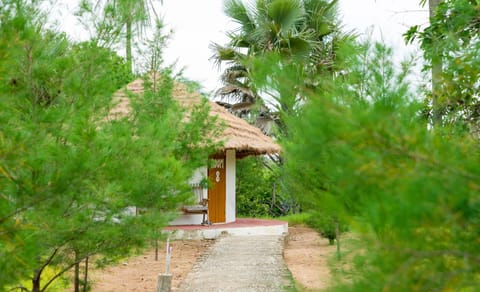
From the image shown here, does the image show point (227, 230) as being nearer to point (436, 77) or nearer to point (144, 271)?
point (144, 271)

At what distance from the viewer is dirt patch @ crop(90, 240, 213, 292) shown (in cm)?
917

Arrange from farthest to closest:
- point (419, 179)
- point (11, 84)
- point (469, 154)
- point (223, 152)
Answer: point (223, 152)
point (11, 84)
point (469, 154)
point (419, 179)

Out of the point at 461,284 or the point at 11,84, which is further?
the point at 11,84

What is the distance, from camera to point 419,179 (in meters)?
1.86

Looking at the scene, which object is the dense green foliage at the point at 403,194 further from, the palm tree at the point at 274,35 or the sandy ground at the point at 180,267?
the palm tree at the point at 274,35

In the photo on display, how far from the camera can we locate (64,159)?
170 inches

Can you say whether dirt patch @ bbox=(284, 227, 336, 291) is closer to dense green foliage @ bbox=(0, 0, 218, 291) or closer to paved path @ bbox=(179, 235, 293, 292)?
paved path @ bbox=(179, 235, 293, 292)

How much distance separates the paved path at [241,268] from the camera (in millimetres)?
8555

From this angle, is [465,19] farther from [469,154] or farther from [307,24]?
[307,24]

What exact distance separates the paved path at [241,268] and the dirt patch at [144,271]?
11.2 inches

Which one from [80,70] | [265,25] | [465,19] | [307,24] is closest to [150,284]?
[80,70]

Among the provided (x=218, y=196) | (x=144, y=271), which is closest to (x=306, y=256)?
(x=144, y=271)

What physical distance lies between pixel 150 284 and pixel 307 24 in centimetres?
1324

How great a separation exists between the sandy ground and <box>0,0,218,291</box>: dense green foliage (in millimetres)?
2068
